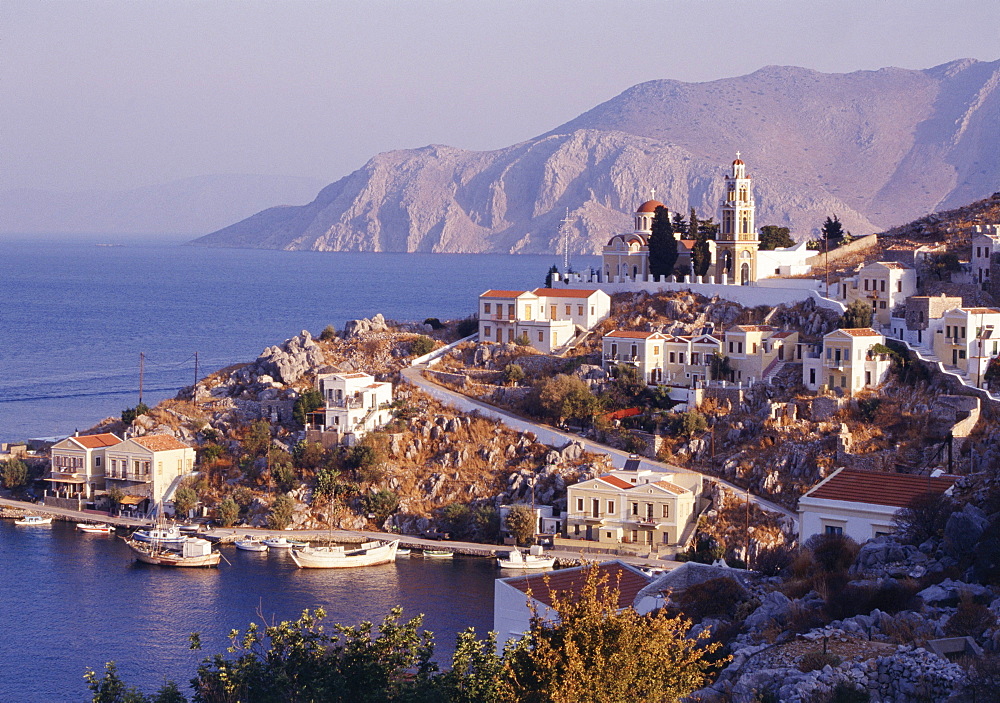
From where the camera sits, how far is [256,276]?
617ft

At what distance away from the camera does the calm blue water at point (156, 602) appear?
33469 millimetres

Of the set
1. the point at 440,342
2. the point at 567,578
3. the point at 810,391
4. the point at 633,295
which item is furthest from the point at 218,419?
the point at 567,578

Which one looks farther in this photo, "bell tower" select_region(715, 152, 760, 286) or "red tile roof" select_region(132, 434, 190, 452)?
"bell tower" select_region(715, 152, 760, 286)

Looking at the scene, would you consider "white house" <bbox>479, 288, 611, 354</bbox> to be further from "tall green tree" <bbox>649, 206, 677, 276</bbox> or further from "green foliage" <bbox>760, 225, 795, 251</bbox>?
"green foliage" <bbox>760, 225, 795, 251</bbox>

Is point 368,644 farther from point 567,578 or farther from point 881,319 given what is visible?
point 881,319

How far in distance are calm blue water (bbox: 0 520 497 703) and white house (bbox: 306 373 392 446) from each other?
695 centimetres

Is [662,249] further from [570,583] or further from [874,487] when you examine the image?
[570,583]

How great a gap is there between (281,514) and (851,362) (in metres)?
19.9

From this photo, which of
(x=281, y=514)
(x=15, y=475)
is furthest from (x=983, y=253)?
(x=15, y=475)

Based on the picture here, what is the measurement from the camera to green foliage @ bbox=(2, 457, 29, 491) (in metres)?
53.5

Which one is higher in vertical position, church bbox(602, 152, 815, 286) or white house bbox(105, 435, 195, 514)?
church bbox(602, 152, 815, 286)

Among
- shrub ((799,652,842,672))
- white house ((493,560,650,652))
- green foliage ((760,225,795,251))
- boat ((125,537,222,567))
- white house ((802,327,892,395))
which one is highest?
green foliage ((760,225,795,251))

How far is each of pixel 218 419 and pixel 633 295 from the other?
57.9 feet

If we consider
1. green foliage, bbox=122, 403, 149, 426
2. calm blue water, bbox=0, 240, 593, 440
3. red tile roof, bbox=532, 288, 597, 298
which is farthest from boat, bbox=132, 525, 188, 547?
red tile roof, bbox=532, 288, 597, 298
